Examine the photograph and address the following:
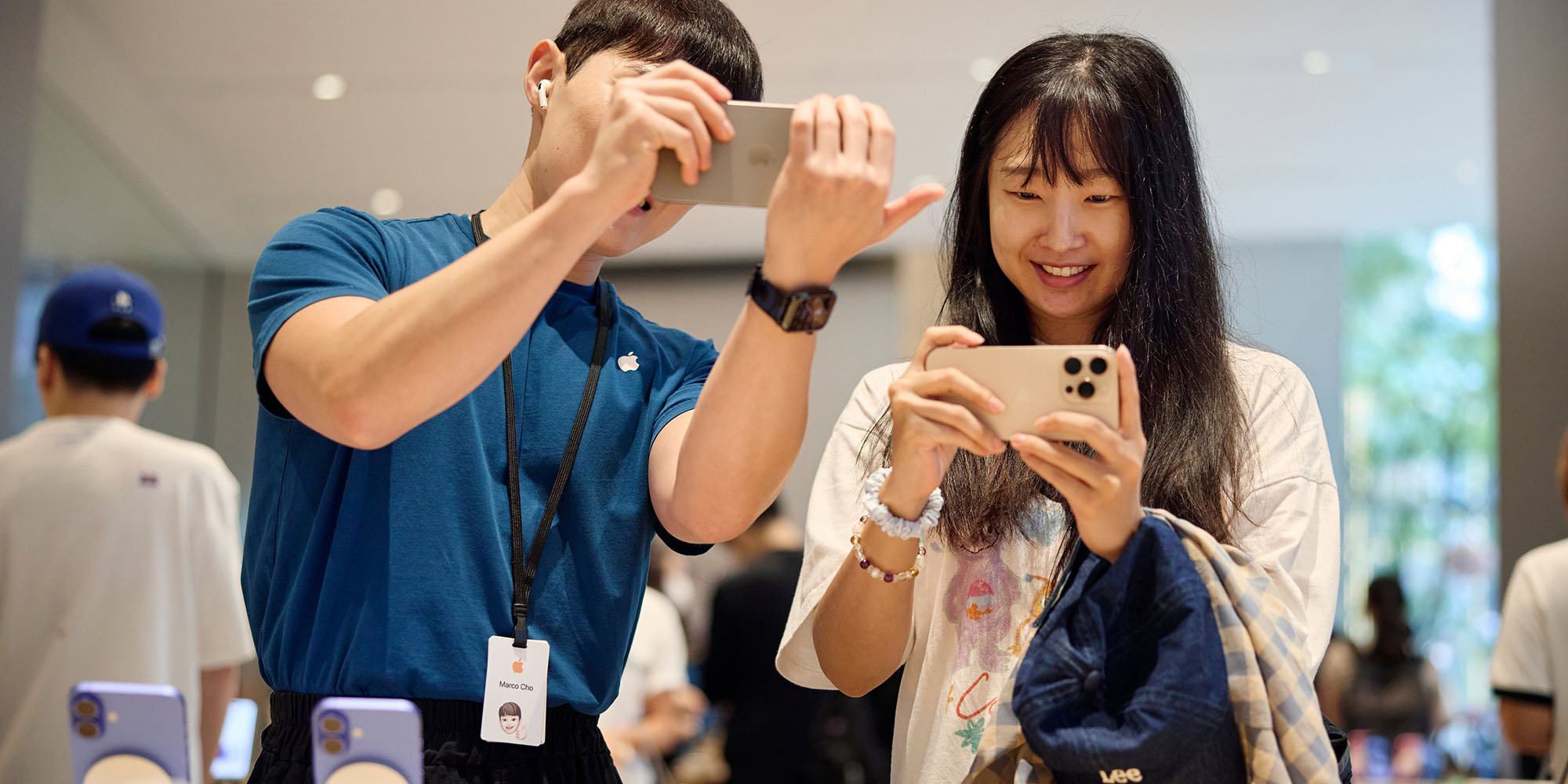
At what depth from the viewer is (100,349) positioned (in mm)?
2074

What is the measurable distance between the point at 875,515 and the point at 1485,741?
4.70 metres

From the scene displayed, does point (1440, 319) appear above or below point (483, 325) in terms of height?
above

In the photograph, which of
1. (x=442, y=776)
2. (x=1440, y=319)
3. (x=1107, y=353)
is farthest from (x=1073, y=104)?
(x=1440, y=319)

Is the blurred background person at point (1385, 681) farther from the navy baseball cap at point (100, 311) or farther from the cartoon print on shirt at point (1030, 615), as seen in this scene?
the navy baseball cap at point (100, 311)

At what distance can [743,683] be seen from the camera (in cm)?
425

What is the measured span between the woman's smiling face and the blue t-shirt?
0.47 metres

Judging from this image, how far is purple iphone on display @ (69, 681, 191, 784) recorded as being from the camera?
83cm

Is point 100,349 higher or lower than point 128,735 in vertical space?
higher

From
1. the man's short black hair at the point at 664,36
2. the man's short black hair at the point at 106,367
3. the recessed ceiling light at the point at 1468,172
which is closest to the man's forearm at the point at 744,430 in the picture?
the man's short black hair at the point at 664,36

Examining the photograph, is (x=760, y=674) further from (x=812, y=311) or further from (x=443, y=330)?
(x=443, y=330)

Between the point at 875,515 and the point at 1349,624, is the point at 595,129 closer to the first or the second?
the point at 875,515

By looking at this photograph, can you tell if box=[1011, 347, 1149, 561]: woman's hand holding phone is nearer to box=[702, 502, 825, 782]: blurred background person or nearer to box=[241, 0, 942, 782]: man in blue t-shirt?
box=[241, 0, 942, 782]: man in blue t-shirt

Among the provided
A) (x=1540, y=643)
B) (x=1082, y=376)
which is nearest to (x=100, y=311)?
(x=1082, y=376)

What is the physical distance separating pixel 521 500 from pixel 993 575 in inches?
20.6
